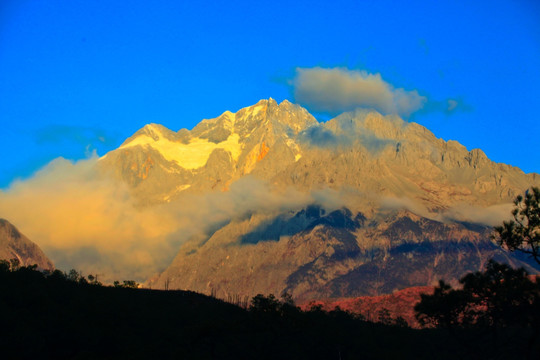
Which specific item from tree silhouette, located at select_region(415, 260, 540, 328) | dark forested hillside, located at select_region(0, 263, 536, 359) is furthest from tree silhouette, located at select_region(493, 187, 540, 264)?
dark forested hillside, located at select_region(0, 263, 536, 359)

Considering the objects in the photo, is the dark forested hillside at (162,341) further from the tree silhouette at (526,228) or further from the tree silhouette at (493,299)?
the tree silhouette at (526,228)

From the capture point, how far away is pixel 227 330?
17738cm

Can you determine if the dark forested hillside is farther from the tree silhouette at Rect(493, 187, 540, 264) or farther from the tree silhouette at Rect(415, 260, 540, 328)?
the tree silhouette at Rect(493, 187, 540, 264)

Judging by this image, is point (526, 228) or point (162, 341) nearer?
point (526, 228)

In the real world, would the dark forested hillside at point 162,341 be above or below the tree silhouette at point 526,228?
below

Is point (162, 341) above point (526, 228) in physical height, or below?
below

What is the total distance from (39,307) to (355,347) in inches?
3935

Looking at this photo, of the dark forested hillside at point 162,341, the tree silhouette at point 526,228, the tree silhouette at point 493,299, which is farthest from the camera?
the dark forested hillside at point 162,341

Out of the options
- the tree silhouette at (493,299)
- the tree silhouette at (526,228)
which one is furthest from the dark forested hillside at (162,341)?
the tree silhouette at (526,228)

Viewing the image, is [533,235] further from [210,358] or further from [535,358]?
[210,358]

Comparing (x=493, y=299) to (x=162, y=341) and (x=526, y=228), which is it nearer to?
(x=526, y=228)

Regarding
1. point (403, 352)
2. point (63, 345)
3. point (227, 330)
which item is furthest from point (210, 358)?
point (403, 352)

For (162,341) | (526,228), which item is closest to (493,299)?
(526,228)

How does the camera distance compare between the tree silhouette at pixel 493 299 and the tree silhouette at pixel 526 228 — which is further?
the tree silhouette at pixel 493 299
